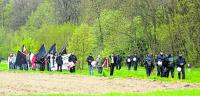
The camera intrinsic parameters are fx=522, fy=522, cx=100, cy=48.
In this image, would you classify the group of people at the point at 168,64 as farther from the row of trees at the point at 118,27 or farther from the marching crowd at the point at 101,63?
the row of trees at the point at 118,27

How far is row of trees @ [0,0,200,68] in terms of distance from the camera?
6212cm

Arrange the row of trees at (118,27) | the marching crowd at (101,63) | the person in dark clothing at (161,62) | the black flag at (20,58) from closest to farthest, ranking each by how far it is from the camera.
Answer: the marching crowd at (101,63), the person in dark clothing at (161,62), the black flag at (20,58), the row of trees at (118,27)

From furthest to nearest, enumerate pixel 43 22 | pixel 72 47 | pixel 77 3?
pixel 43 22, pixel 77 3, pixel 72 47

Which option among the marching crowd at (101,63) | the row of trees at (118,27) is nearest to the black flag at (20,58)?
the marching crowd at (101,63)

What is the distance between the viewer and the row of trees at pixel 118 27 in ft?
204

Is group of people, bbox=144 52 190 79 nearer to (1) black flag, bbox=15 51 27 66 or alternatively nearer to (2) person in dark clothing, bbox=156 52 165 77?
(2) person in dark clothing, bbox=156 52 165 77

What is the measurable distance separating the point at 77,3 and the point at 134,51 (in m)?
19.6

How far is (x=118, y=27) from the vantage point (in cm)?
7488

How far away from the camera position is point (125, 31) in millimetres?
74812

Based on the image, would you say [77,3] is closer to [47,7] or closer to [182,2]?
[47,7]

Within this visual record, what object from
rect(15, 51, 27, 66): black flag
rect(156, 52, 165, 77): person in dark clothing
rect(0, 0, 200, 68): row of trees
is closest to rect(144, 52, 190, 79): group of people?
rect(156, 52, 165, 77): person in dark clothing

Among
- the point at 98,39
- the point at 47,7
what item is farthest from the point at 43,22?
the point at 98,39

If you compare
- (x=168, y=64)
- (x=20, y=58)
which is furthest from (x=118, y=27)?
(x=168, y=64)

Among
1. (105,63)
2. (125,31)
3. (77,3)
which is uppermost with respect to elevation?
(77,3)
